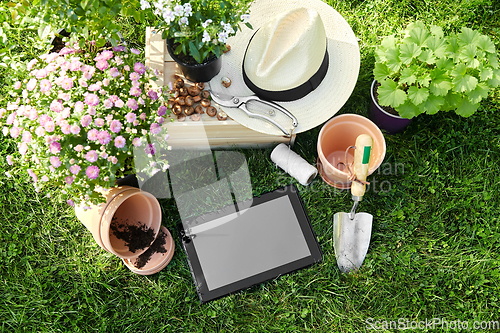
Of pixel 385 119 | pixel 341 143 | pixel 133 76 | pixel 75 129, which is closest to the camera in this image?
pixel 75 129

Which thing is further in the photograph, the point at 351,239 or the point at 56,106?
the point at 351,239

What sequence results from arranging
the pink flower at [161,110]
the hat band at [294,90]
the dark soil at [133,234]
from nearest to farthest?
1. the pink flower at [161,110]
2. the hat band at [294,90]
3. the dark soil at [133,234]

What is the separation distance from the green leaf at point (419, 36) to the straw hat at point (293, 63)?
28cm

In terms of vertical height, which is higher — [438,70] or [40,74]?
[40,74]

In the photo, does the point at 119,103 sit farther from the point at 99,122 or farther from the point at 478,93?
the point at 478,93

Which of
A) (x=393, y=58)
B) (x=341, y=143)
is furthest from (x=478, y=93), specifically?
(x=341, y=143)

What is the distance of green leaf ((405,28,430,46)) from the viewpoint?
1965 mm

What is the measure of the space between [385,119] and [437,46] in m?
0.49

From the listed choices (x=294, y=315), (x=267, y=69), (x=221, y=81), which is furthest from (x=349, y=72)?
(x=294, y=315)

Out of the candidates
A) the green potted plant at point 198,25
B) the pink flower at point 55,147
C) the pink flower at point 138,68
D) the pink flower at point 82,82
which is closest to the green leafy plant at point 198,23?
the green potted plant at point 198,25

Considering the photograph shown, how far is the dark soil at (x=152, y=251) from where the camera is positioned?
2214 millimetres

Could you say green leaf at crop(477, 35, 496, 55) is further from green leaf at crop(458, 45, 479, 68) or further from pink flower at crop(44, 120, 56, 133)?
pink flower at crop(44, 120, 56, 133)

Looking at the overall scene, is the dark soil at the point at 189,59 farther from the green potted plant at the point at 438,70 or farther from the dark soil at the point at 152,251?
the dark soil at the point at 152,251

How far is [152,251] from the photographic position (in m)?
2.22
